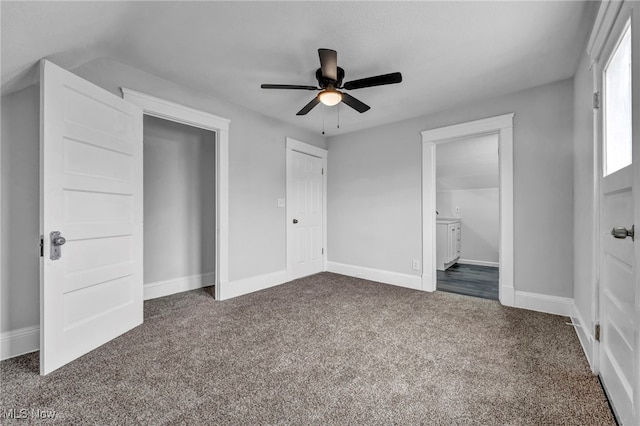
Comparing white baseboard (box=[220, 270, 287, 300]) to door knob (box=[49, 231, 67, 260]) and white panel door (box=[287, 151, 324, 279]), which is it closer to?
white panel door (box=[287, 151, 324, 279])

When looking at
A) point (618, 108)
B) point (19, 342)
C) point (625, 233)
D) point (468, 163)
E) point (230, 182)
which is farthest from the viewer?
point (468, 163)

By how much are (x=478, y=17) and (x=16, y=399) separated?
3503 mm

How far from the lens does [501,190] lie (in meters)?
2.92

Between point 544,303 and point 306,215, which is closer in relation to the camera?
point 544,303

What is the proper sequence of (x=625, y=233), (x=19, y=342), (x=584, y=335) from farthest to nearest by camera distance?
(x=584, y=335)
(x=19, y=342)
(x=625, y=233)

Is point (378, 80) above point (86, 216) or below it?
above

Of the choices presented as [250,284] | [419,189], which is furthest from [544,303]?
[250,284]

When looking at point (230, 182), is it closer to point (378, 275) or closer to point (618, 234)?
point (378, 275)

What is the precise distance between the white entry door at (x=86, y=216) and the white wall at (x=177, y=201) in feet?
A: 3.31

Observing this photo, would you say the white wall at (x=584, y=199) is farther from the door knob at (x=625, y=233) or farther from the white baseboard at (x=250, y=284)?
the white baseboard at (x=250, y=284)

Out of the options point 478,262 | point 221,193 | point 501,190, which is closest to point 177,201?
point 221,193

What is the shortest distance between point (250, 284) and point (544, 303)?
3.20 metres

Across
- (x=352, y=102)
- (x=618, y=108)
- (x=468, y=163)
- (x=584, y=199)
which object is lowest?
(x=584, y=199)

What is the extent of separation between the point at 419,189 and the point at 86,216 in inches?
135
